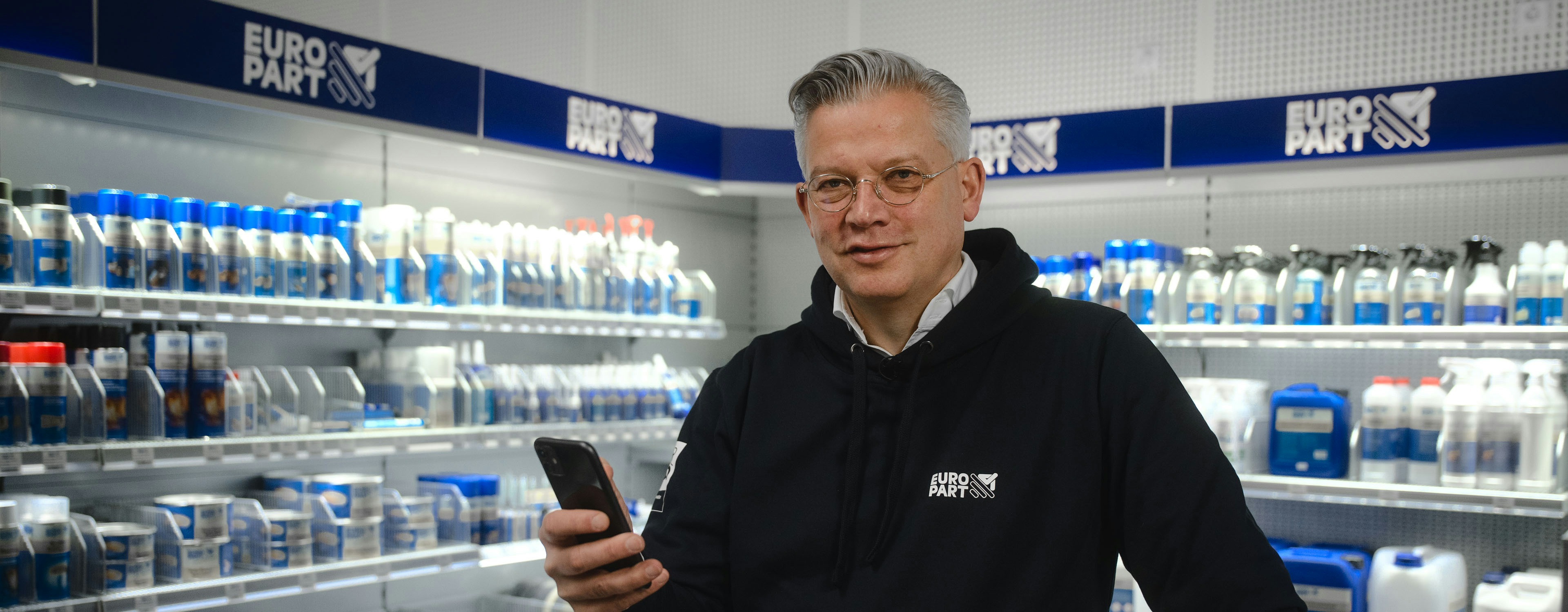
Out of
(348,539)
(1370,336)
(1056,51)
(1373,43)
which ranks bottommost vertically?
(348,539)

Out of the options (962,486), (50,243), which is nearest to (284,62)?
(50,243)

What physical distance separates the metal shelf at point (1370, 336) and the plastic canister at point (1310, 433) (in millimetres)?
193

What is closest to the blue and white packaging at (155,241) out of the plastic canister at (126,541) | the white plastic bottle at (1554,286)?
the plastic canister at (126,541)

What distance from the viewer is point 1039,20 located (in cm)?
530

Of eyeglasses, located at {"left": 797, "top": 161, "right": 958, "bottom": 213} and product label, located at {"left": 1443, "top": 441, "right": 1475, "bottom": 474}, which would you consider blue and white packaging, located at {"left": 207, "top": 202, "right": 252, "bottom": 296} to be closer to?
eyeglasses, located at {"left": 797, "top": 161, "right": 958, "bottom": 213}

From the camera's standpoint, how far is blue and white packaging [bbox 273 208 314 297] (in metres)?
3.38

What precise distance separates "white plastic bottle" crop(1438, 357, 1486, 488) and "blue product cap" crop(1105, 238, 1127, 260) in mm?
1167

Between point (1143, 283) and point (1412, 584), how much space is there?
134 cm

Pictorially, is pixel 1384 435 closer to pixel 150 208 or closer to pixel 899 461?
pixel 899 461

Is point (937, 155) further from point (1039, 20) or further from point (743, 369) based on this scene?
point (1039, 20)

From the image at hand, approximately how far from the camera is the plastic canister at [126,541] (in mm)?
2926

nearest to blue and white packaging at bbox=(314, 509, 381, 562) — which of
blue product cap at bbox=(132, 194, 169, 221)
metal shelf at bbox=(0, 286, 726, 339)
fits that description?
metal shelf at bbox=(0, 286, 726, 339)

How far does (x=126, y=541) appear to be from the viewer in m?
2.96

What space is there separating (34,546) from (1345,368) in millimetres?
4413
